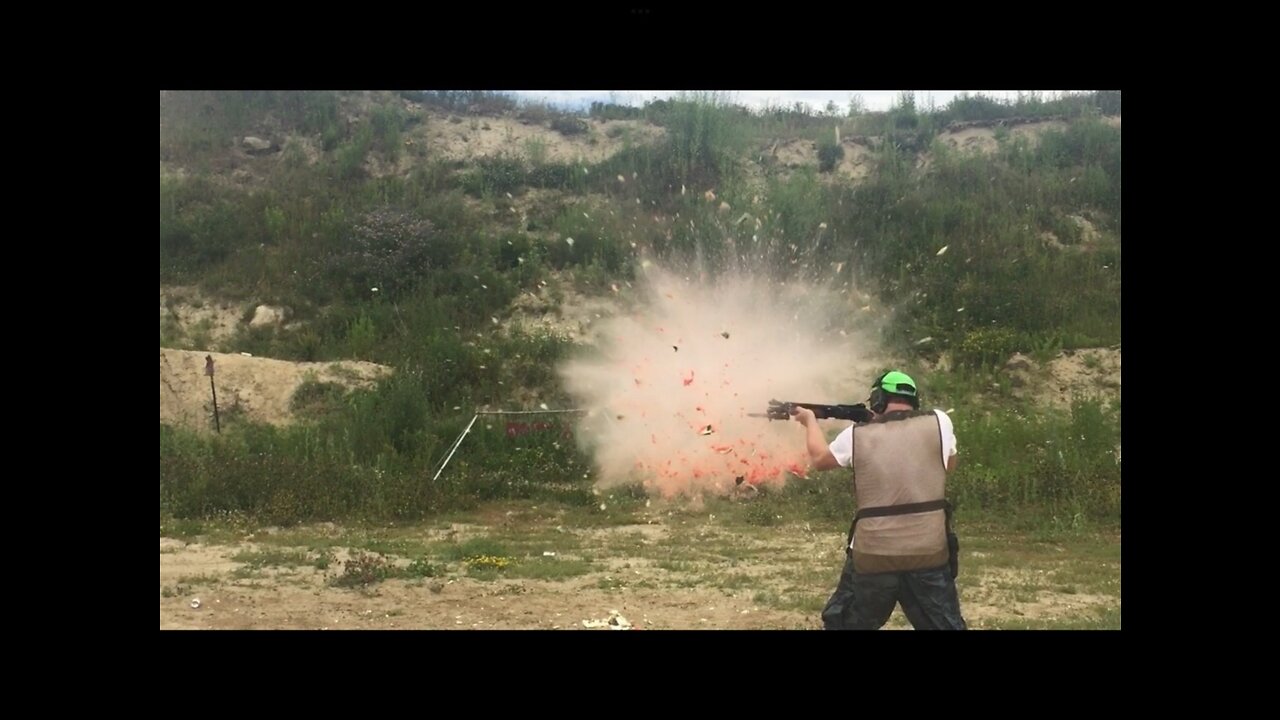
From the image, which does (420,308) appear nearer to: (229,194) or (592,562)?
(229,194)

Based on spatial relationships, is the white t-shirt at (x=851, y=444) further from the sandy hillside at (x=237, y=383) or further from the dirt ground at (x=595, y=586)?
the sandy hillside at (x=237, y=383)

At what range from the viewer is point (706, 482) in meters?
12.8

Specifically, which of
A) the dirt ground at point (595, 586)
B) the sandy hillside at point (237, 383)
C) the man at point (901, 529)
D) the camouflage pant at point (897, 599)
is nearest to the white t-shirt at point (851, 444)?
the man at point (901, 529)

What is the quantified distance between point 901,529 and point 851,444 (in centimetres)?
58

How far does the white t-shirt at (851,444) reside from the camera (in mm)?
6691

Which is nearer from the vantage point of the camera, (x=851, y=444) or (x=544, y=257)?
(x=851, y=444)

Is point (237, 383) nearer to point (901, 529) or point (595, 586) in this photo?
point (595, 586)

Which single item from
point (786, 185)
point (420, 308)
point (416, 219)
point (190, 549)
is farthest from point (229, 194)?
point (190, 549)

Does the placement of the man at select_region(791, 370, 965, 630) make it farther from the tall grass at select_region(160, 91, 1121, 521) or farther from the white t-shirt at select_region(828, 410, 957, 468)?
the tall grass at select_region(160, 91, 1121, 521)

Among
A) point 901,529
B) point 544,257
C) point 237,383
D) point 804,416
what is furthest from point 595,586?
point 544,257

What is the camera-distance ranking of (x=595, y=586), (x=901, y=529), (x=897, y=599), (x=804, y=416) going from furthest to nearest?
(x=595, y=586), (x=804, y=416), (x=897, y=599), (x=901, y=529)

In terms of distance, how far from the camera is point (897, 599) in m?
6.75

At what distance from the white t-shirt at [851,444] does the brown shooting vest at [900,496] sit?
1.6 inches

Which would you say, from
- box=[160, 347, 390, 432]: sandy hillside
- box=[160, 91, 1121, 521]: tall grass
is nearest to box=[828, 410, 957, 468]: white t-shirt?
box=[160, 91, 1121, 521]: tall grass
